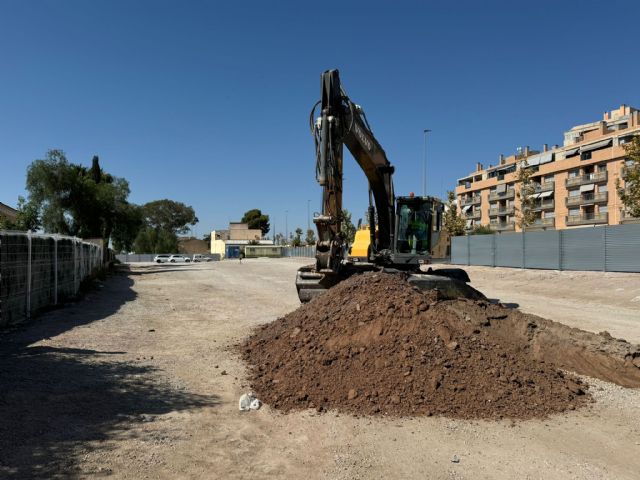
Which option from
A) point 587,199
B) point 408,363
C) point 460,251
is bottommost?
point 408,363

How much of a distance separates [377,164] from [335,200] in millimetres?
2650

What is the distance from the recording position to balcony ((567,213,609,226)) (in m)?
62.7

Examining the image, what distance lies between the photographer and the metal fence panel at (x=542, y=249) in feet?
79.4

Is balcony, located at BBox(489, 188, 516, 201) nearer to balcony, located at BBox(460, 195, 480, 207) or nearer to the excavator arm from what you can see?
balcony, located at BBox(460, 195, 480, 207)

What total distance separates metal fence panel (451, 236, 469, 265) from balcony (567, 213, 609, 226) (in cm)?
3865

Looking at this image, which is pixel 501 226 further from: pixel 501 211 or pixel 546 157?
pixel 546 157

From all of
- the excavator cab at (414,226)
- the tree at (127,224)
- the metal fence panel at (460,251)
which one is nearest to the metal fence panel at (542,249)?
the metal fence panel at (460,251)

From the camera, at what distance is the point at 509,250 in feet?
92.9

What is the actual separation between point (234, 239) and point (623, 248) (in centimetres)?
9816

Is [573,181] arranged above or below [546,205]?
above

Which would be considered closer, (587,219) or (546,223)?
(587,219)

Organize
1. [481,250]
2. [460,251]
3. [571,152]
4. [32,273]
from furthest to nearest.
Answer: [571,152] → [460,251] → [481,250] → [32,273]

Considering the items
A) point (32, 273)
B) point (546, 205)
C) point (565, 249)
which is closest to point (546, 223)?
point (546, 205)

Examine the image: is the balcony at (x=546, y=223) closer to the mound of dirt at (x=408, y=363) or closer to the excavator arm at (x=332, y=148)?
the excavator arm at (x=332, y=148)
